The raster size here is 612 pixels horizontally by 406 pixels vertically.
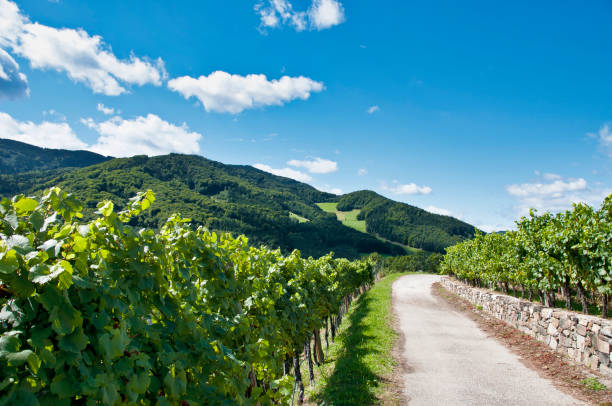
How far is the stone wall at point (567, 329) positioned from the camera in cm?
736

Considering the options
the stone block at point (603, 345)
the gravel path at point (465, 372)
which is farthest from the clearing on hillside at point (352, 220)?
the stone block at point (603, 345)

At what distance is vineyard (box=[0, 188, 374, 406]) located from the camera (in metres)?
1.31

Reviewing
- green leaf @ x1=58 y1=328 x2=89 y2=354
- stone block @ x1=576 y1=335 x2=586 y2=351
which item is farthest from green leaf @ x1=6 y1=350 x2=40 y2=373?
stone block @ x1=576 y1=335 x2=586 y2=351

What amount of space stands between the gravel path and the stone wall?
129cm

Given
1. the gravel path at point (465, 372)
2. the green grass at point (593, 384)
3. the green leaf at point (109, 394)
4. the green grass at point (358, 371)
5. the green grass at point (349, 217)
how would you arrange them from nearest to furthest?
the green leaf at point (109, 394) → the gravel path at point (465, 372) → the green grass at point (593, 384) → the green grass at point (358, 371) → the green grass at point (349, 217)

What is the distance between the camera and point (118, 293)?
1.72m

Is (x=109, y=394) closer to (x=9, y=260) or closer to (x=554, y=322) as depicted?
(x=9, y=260)

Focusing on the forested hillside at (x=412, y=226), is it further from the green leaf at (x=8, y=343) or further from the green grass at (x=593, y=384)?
the green leaf at (x=8, y=343)

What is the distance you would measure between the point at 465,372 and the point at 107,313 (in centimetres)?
893

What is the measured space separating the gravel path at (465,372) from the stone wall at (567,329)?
1288mm

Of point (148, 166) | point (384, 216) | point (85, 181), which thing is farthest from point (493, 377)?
point (148, 166)

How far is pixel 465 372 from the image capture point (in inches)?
316

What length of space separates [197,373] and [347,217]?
174214 mm

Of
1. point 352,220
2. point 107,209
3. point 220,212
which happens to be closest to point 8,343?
point 107,209
